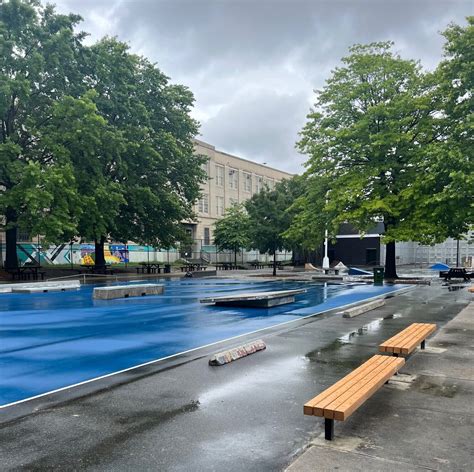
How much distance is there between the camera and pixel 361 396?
15.6ft

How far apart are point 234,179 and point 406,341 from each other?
3012 inches

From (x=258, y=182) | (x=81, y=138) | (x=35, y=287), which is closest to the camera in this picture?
(x=35, y=287)

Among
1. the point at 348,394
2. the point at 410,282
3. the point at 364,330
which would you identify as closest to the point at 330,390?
the point at 348,394

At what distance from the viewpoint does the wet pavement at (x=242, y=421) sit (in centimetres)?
413

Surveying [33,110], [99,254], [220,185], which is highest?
[220,185]

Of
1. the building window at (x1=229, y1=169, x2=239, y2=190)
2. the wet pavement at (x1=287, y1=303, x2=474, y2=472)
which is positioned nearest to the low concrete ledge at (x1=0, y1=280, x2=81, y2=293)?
the wet pavement at (x1=287, y1=303, x2=474, y2=472)

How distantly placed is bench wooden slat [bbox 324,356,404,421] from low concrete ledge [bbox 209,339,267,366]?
2.61 metres

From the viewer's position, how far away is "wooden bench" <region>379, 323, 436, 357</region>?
7.23m

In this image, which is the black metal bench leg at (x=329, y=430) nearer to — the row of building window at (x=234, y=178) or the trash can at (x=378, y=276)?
the trash can at (x=378, y=276)

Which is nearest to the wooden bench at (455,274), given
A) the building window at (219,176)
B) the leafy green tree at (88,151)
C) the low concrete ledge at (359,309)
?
the low concrete ledge at (359,309)

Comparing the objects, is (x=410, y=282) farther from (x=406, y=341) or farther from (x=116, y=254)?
(x=116, y=254)

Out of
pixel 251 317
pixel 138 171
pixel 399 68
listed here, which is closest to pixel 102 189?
pixel 138 171

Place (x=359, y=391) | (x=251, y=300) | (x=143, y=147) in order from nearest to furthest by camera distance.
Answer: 1. (x=359, y=391)
2. (x=251, y=300)
3. (x=143, y=147)

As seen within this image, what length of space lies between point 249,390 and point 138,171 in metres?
30.1
